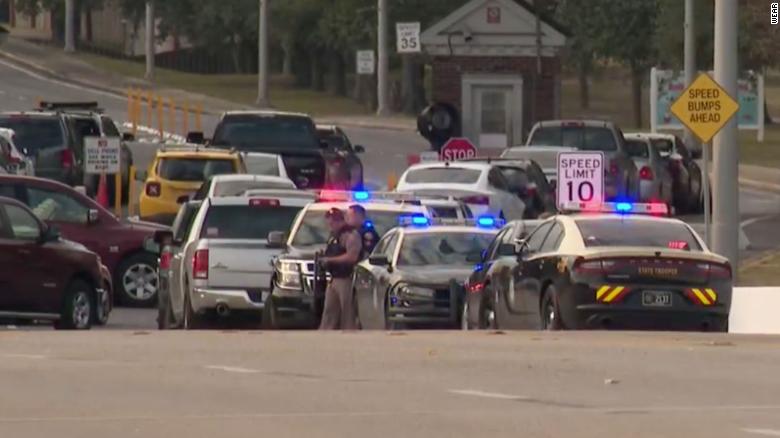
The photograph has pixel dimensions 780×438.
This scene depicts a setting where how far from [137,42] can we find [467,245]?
316 feet

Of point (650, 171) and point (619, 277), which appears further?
point (650, 171)

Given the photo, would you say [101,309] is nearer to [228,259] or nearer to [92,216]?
[228,259]

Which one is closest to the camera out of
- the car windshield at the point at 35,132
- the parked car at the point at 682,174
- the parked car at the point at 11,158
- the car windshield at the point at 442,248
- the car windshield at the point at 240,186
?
the car windshield at the point at 442,248

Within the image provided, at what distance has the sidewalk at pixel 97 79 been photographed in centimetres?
7231

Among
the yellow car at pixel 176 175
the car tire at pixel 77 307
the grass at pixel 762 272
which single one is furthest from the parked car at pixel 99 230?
the grass at pixel 762 272

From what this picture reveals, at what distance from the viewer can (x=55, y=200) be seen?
86.4ft

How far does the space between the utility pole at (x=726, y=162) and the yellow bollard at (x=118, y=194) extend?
13041 mm

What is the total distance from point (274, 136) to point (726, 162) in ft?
41.2

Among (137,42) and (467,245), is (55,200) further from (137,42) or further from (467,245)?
(137,42)

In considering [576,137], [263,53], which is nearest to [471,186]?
[576,137]

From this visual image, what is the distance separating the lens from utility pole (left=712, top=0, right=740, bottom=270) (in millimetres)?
27281

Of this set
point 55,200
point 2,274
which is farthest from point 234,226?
point 55,200

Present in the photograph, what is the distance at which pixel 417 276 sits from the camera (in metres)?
20.3

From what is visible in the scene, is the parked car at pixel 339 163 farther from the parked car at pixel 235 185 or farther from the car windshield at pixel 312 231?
the car windshield at pixel 312 231
